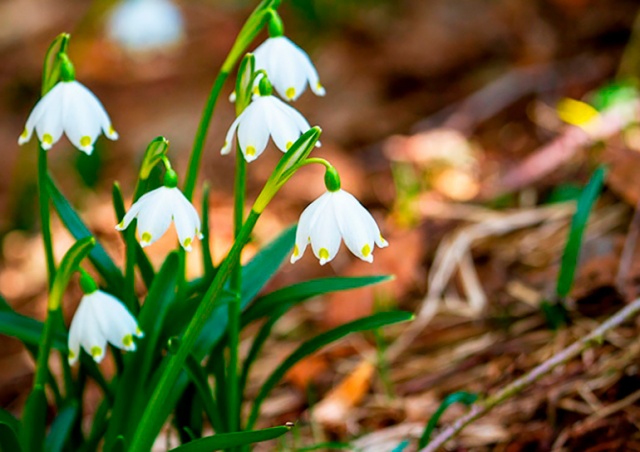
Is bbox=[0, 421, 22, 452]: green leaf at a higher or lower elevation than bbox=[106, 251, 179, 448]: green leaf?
lower

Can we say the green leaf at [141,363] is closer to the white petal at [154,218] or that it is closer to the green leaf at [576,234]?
the white petal at [154,218]

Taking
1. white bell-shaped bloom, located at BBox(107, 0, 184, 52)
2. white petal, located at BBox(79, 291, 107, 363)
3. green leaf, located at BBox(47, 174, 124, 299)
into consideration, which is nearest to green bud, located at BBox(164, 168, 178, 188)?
white petal, located at BBox(79, 291, 107, 363)

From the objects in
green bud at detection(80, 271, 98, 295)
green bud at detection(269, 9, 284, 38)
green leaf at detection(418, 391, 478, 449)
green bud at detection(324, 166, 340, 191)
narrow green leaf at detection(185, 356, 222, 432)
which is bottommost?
green leaf at detection(418, 391, 478, 449)

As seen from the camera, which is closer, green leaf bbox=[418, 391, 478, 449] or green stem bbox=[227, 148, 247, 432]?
green stem bbox=[227, 148, 247, 432]

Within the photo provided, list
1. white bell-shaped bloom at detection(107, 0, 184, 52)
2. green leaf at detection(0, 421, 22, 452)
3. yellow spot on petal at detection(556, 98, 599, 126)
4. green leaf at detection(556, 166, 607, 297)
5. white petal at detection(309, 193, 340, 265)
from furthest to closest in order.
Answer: white bell-shaped bloom at detection(107, 0, 184, 52) → yellow spot on petal at detection(556, 98, 599, 126) → green leaf at detection(556, 166, 607, 297) → green leaf at detection(0, 421, 22, 452) → white petal at detection(309, 193, 340, 265)

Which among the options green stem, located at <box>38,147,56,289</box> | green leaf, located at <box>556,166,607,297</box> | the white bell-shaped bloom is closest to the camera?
green stem, located at <box>38,147,56,289</box>

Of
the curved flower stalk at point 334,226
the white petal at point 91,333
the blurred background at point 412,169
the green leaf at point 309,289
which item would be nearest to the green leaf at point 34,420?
the white petal at point 91,333

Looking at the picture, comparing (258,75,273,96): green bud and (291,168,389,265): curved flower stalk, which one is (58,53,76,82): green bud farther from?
(291,168,389,265): curved flower stalk
